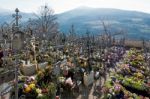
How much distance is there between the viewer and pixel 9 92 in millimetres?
21391

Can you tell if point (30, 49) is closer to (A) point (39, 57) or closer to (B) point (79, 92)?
(A) point (39, 57)

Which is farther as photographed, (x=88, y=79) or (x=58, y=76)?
(x=88, y=79)

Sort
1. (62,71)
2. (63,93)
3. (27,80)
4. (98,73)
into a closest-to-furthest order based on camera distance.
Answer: (27,80), (63,93), (62,71), (98,73)

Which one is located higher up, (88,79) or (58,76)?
(58,76)

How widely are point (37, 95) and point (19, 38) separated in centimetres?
638

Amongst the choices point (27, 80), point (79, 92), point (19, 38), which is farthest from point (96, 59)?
point (19, 38)

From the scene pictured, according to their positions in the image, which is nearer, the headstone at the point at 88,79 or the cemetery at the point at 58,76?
the cemetery at the point at 58,76

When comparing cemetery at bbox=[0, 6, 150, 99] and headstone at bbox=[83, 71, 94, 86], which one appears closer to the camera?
cemetery at bbox=[0, 6, 150, 99]

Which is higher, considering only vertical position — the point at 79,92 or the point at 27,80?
the point at 27,80

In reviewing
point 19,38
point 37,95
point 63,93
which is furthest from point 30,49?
point 19,38

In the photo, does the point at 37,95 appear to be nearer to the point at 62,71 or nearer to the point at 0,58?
the point at 62,71

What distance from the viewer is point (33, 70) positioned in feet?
96.9

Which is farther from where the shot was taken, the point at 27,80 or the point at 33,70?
the point at 33,70

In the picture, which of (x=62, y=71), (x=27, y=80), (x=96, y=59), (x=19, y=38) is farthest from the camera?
(x=96, y=59)
